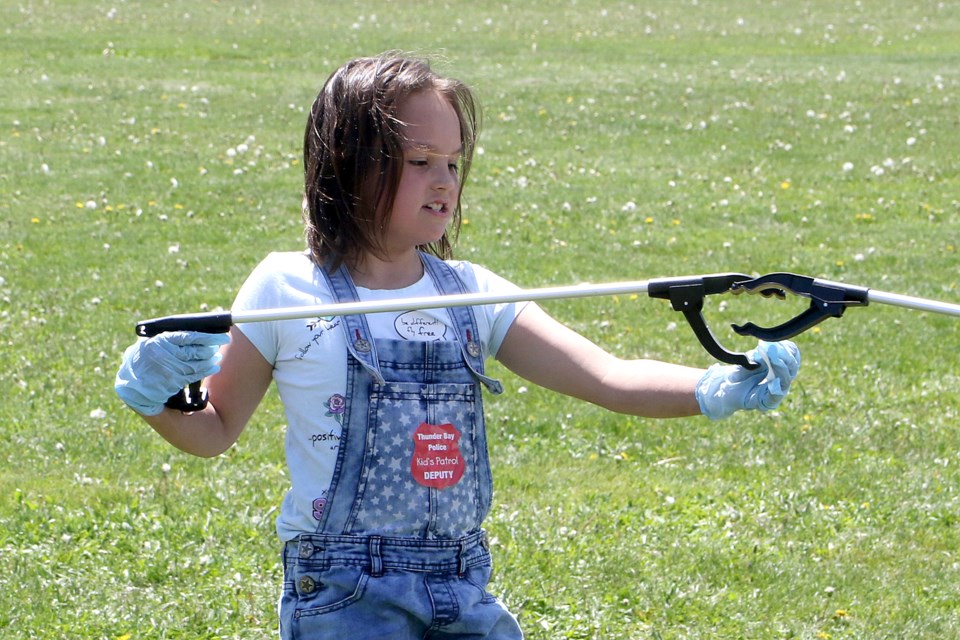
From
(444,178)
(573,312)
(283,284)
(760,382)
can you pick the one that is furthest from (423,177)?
(573,312)

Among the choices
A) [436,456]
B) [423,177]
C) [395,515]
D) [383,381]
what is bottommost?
[395,515]

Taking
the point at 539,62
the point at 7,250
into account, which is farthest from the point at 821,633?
the point at 539,62

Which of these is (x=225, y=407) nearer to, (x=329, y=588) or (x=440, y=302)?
(x=329, y=588)

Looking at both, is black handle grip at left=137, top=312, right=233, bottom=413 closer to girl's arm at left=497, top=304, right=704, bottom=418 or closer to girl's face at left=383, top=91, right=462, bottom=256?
girl's face at left=383, top=91, right=462, bottom=256

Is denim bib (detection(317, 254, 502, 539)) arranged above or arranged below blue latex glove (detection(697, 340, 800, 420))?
below

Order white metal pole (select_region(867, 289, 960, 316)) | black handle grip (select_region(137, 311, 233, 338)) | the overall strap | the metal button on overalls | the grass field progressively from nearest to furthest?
white metal pole (select_region(867, 289, 960, 316)) → black handle grip (select_region(137, 311, 233, 338)) → the metal button on overalls → the overall strap → the grass field

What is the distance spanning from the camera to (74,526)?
4.46 meters

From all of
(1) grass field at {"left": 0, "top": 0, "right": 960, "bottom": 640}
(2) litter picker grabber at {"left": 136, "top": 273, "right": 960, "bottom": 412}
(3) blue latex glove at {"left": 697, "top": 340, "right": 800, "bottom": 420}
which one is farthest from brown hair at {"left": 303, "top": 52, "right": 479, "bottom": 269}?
(1) grass field at {"left": 0, "top": 0, "right": 960, "bottom": 640}

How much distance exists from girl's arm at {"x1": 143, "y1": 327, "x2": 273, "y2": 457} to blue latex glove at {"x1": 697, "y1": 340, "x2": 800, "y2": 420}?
85cm

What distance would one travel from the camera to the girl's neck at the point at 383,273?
267 centimetres

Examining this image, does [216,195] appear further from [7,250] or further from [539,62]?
[539,62]

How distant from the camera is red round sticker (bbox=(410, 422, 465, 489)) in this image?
2.52 m

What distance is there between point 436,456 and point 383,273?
39 centimetres

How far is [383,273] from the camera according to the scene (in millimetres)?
2689
